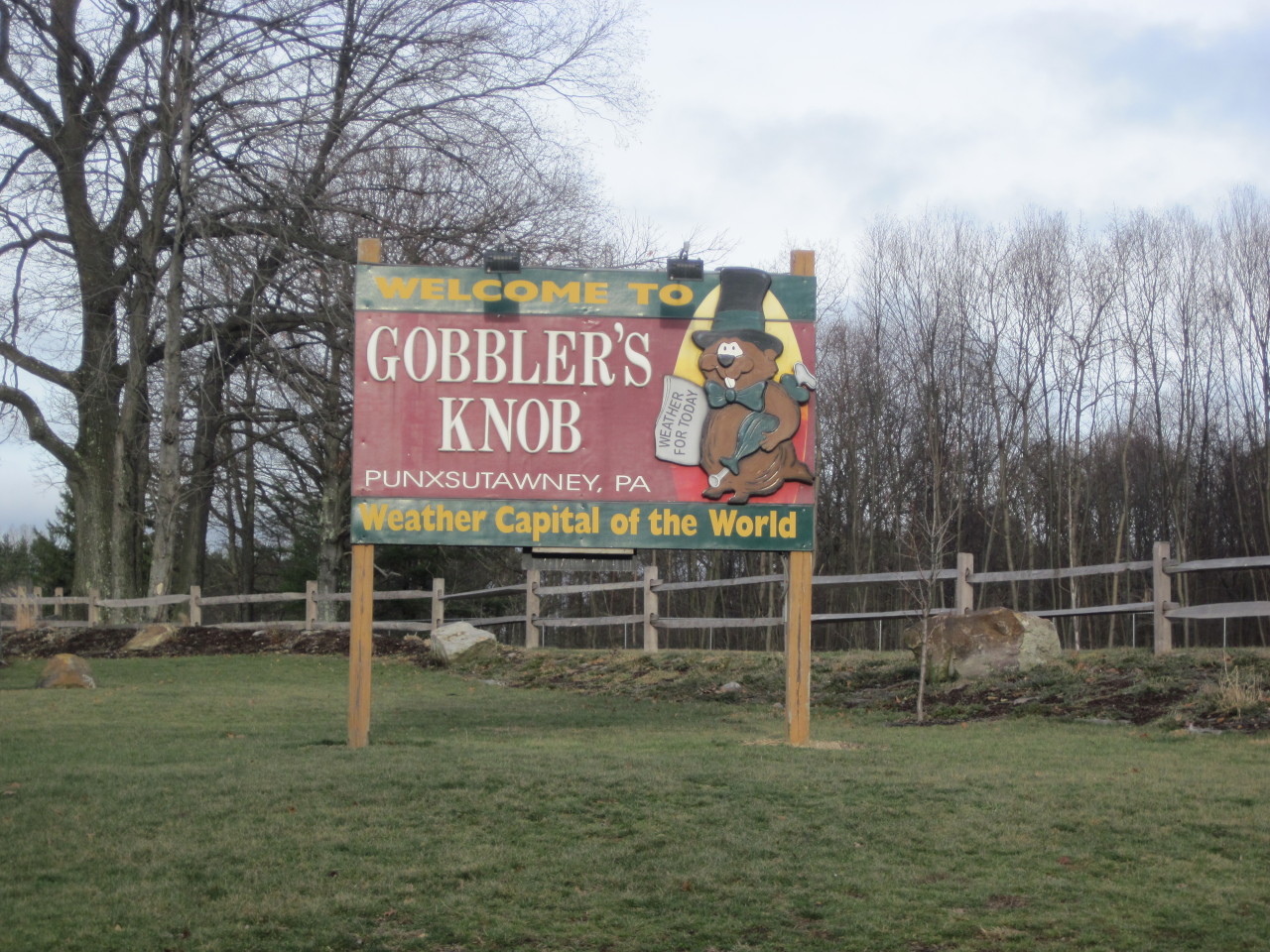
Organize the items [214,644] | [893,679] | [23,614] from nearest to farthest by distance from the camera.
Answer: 1. [893,679]
2. [214,644]
3. [23,614]

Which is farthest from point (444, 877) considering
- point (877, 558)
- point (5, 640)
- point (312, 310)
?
point (877, 558)

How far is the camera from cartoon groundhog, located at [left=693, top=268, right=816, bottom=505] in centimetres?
1047

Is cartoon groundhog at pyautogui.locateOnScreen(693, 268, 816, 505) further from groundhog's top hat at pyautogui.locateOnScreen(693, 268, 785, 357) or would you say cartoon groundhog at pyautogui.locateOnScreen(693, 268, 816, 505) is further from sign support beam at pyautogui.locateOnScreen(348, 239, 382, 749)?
sign support beam at pyautogui.locateOnScreen(348, 239, 382, 749)

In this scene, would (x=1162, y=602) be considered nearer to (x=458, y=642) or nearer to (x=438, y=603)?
(x=458, y=642)

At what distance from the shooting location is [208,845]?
22.1 ft

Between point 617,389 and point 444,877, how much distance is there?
202 inches

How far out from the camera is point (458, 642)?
1981cm

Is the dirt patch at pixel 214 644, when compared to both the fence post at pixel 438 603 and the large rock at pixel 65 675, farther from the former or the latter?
the large rock at pixel 65 675

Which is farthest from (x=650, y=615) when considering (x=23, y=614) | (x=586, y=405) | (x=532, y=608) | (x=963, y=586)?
(x=23, y=614)

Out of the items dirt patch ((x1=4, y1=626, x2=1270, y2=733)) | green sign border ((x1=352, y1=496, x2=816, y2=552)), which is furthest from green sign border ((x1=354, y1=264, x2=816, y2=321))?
dirt patch ((x1=4, y1=626, x2=1270, y2=733))

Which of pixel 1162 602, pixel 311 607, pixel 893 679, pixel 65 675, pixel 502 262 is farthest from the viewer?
pixel 311 607

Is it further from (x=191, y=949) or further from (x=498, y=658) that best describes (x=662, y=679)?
(x=191, y=949)

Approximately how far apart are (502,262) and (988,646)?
6.97 metres

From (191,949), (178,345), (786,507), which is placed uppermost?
(178,345)
